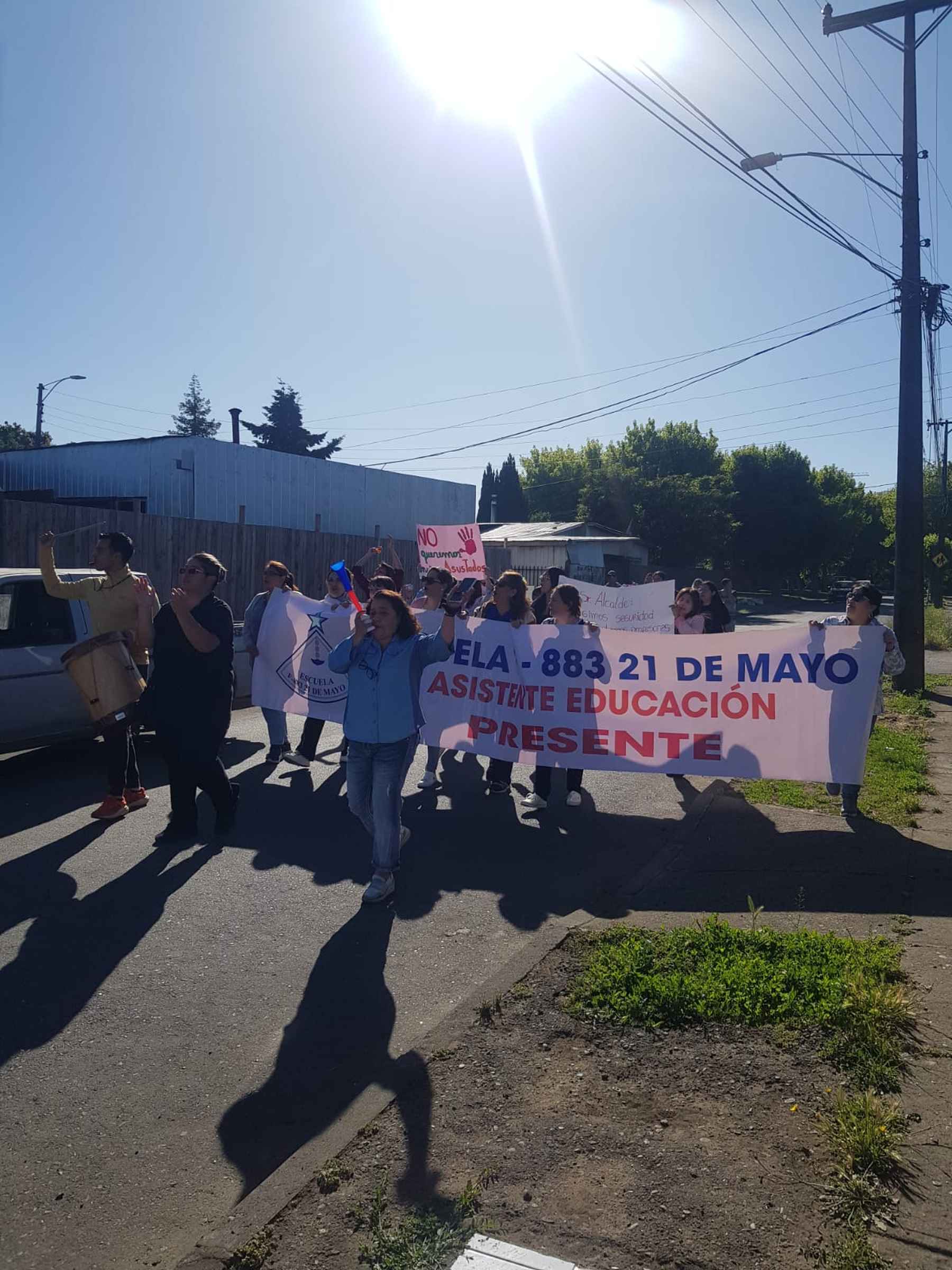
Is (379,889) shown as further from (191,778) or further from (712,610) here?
(712,610)

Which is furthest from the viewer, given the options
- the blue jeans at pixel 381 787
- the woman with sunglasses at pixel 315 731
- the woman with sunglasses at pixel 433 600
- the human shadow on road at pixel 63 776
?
the woman with sunglasses at pixel 315 731

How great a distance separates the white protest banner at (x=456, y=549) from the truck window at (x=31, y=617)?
29.4 ft

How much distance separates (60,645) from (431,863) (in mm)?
4353

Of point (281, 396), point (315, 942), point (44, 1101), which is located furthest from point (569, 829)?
point (281, 396)

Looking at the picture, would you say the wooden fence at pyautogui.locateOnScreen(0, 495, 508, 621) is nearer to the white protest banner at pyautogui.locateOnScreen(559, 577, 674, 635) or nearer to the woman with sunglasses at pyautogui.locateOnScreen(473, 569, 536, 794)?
the white protest banner at pyautogui.locateOnScreen(559, 577, 674, 635)

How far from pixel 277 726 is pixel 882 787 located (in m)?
5.53

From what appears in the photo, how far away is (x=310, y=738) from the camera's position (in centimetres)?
954

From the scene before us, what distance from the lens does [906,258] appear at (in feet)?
50.9

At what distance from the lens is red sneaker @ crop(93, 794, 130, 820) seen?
7.41m

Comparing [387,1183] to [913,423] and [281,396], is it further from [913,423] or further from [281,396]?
[281,396]

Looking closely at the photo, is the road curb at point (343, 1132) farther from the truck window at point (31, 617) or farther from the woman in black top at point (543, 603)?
the woman in black top at point (543, 603)

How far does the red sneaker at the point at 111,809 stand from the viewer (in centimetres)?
741

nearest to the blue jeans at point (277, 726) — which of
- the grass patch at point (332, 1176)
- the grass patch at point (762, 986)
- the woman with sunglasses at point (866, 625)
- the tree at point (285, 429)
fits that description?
the woman with sunglasses at point (866, 625)

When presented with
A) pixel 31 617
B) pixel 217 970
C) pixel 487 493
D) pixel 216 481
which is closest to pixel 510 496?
pixel 487 493
